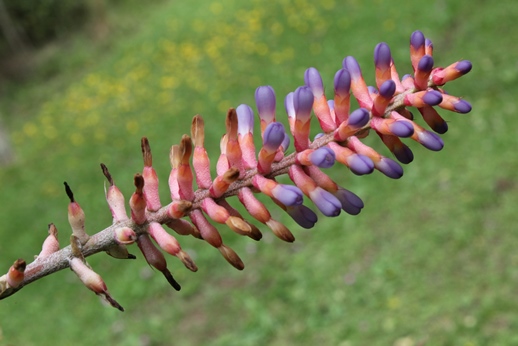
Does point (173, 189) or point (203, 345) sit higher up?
point (173, 189)

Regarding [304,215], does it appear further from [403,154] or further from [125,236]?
[125,236]

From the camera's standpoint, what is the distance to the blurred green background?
6902 millimetres

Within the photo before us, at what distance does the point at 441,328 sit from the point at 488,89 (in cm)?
483

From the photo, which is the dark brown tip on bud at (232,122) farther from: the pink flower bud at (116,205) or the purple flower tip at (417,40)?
the purple flower tip at (417,40)

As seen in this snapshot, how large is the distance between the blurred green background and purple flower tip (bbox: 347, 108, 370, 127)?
1179 millimetres

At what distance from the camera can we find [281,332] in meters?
7.13

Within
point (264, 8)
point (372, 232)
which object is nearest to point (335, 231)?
point (372, 232)

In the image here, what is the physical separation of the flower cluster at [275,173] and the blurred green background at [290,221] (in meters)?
0.68

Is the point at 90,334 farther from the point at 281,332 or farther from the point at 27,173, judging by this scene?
the point at 27,173

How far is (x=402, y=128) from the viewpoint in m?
1.46

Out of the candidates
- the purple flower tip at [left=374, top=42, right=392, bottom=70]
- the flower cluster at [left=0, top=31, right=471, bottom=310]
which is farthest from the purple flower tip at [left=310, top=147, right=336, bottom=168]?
the purple flower tip at [left=374, top=42, right=392, bottom=70]

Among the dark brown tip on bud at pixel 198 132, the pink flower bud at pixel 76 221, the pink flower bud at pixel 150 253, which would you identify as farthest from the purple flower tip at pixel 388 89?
the pink flower bud at pixel 76 221

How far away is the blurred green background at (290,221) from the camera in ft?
22.6

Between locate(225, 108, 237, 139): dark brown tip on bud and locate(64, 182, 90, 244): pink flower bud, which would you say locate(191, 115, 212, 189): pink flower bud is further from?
locate(64, 182, 90, 244): pink flower bud
